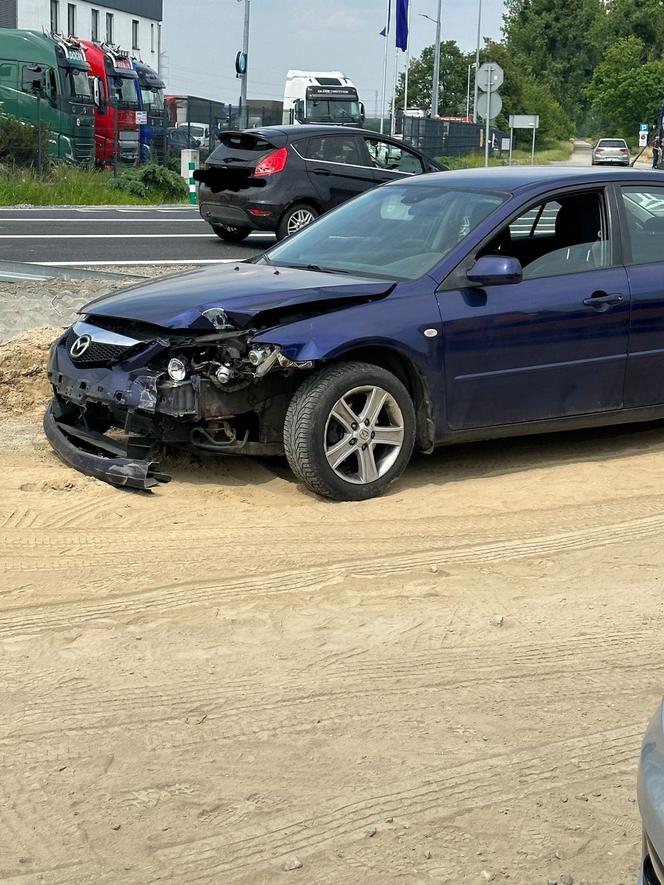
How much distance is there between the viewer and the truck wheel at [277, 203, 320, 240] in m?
18.1

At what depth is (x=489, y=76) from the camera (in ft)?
100

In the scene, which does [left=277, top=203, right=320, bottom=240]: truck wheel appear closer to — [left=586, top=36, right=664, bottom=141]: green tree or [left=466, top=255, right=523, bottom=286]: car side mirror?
[left=466, top=255, right=523, bottom=286]: car side mirror

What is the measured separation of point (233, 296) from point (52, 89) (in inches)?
1234

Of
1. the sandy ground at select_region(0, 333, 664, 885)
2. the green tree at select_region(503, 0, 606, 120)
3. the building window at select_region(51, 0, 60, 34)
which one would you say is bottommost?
the sandy ground at select_region(0, 333, 664, 885)

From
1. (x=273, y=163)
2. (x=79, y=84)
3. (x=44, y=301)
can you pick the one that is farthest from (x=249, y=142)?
(x=79, y=84)

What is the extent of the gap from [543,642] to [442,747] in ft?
3.23

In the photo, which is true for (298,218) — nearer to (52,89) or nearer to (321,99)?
(52,89)

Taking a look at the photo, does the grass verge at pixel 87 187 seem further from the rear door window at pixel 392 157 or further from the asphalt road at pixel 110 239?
the rear door window at pixel 392 157

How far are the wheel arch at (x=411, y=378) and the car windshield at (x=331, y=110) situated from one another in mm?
42407

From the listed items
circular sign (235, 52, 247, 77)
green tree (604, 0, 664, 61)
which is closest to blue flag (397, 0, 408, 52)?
circular sign (235, 52, 247, 77)

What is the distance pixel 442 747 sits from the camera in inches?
158

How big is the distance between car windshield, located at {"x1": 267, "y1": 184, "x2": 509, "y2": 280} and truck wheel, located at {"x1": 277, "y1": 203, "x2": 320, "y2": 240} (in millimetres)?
9926

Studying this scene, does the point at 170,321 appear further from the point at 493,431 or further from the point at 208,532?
the point at 493,431

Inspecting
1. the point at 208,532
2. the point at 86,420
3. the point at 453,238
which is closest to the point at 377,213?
the point at 453,238
